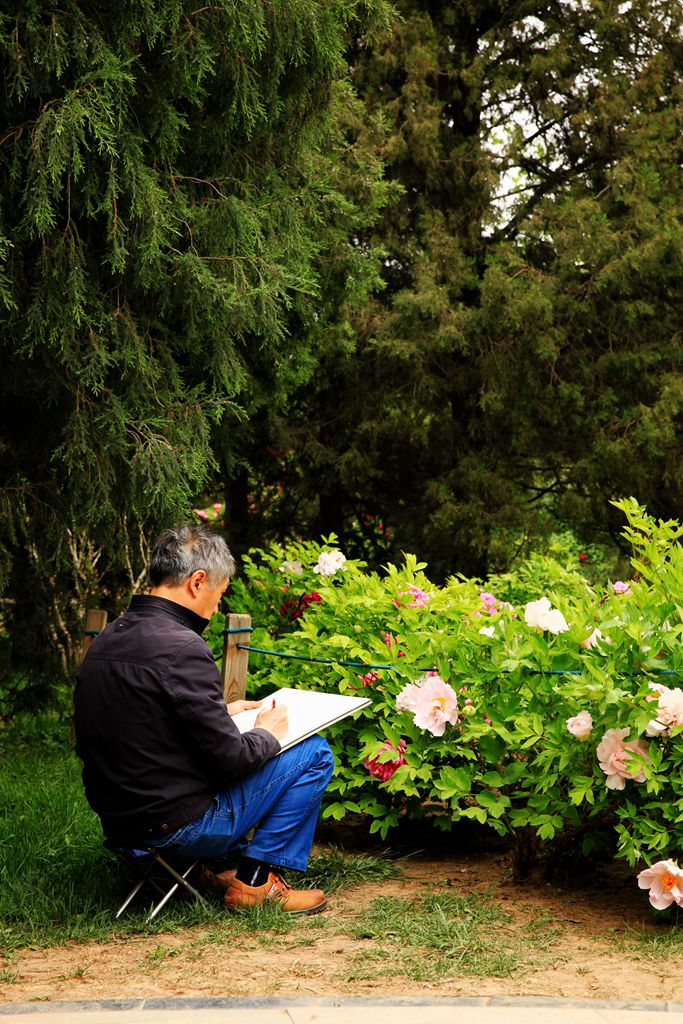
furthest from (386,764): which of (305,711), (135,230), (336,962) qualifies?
(135,230)

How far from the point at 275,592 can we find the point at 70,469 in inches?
54.7

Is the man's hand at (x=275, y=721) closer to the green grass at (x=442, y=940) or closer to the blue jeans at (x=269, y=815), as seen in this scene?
the blue jeans at (x=269, y=815)

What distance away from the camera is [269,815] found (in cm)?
400

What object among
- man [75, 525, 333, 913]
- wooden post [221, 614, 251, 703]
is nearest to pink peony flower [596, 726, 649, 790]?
man [75, 525, 333, 913]

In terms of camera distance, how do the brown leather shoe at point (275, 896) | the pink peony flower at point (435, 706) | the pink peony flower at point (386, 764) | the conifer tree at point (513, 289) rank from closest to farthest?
the brown leather shoe at point (275, 896)
the pink peony flower at point (435, 706)
the pink peony flower at point (386, 764)
the conifer tree at point (513, 289)

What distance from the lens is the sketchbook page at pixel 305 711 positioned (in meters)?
4.07

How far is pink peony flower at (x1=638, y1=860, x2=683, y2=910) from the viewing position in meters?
3.69

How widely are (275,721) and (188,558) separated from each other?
26.0 inches

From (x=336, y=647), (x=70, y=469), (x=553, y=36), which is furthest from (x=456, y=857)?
(x=553, y=36)

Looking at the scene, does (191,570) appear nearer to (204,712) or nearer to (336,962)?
(204,712)

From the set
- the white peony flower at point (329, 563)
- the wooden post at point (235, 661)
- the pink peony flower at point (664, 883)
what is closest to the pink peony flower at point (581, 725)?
the pink peony flower at point (664, 883)

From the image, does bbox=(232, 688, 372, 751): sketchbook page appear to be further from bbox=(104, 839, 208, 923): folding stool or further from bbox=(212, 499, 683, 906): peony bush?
bbox=(104, 839, 208, 923): folding stool

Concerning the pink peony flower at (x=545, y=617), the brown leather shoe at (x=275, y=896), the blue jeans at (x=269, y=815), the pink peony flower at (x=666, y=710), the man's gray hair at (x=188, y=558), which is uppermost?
the man's gray hair at (x=188, y=558)

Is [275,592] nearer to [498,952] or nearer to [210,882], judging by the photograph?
[210,882]
